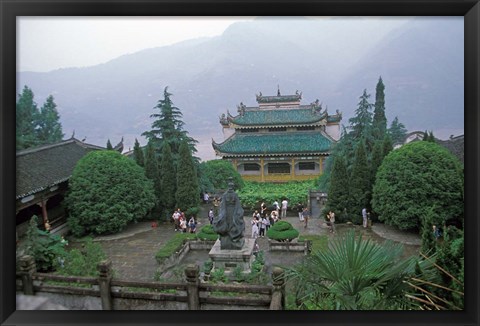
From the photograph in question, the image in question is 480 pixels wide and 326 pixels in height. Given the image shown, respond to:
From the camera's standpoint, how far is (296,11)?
2320mm

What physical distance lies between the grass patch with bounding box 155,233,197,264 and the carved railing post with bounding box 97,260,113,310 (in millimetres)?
4016

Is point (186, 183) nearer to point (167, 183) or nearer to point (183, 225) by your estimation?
point (167, 183)

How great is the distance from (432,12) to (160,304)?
18.5 feet

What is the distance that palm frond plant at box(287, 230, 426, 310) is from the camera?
2.86 m

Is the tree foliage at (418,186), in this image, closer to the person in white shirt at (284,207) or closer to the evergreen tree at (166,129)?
the person in white shirt at (284,207)

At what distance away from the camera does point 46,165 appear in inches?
516

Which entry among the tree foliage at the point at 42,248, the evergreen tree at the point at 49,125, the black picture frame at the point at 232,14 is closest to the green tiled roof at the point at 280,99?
the evergreen tree at the point at 49,125

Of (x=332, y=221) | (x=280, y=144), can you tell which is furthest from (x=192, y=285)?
(x=280, y=144)

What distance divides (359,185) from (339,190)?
2.56 ft

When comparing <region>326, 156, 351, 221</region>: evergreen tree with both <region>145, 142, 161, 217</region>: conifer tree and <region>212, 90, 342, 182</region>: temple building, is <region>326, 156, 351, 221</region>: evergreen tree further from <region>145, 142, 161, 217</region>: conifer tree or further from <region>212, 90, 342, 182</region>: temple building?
<region>212, 90, 342, 182</region>: temple building

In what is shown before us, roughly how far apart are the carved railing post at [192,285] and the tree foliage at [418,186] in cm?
818

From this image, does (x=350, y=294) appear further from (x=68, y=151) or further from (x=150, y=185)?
(x=68, y=151)

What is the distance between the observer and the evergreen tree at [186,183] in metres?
14.9

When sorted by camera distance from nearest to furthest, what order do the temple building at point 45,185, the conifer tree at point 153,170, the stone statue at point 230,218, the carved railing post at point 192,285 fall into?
the carved railing post at point 192,285 → the stone statue at point 230,218 → the temple building at point 45,185 → the conifer tree at point 153,170
